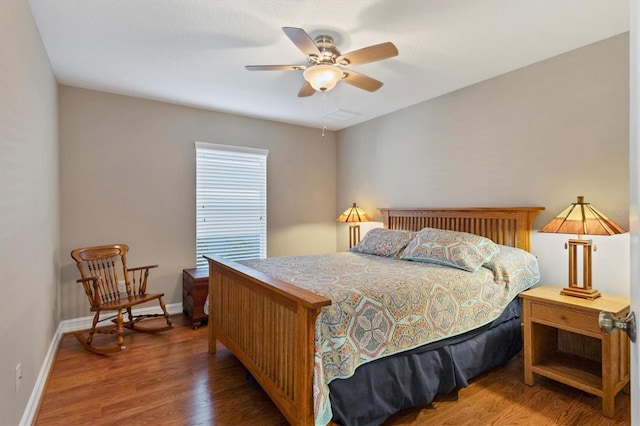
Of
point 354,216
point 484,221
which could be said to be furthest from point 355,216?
point 484,221

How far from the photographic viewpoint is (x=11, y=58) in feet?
5.83

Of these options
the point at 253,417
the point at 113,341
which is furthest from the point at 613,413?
the point at 113,341

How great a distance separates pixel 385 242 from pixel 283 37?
2023 millimetres

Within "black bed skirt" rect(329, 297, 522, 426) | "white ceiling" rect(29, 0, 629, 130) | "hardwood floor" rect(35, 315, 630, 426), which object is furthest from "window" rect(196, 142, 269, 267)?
"black bed skirt" rect(329, 297, 522, 426)

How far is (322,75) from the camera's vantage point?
2396mm

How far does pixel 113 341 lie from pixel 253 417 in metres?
1.93

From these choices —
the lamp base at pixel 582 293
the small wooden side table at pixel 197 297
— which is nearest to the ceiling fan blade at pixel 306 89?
the small wooden side table at pixel 197 297

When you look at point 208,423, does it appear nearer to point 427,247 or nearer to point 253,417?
point 253,417

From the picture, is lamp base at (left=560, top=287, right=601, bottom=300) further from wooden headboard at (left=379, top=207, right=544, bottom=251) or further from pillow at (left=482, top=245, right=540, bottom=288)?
wooden headboard at (left=379, top=207, right=544, bottom=251)

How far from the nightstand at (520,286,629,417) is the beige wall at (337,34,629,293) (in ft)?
1.52

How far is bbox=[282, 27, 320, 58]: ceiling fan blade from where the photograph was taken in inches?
75.9

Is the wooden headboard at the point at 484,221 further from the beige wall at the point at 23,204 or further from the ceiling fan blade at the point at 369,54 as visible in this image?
the beige wall at the point at 23,204

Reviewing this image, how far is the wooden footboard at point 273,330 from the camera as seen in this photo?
65.9 inches

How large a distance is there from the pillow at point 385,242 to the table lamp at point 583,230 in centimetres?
121
